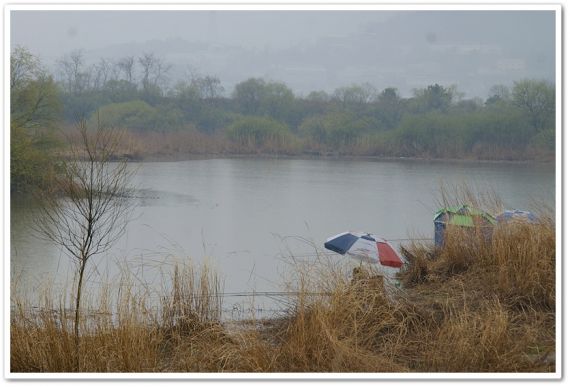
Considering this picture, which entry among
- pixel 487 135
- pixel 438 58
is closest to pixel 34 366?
pixel 438 58

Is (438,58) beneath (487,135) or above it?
above

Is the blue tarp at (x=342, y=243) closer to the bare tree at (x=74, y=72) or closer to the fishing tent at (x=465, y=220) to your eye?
the fishing tent at (x=465, y=220)

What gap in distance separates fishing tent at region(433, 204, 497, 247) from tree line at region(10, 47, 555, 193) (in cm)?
1040

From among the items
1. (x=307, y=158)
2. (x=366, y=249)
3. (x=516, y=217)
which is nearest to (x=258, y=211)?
(x=366, y=249)

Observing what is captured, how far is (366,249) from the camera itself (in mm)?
6043

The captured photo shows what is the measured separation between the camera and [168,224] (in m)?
10.2

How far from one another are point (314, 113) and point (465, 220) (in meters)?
22.2

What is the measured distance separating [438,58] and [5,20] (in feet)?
45.5

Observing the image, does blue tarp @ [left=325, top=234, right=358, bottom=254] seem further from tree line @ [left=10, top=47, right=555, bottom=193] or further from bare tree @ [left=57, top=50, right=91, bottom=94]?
tree line @ [left=10, top=47, right=555, bottom=193]

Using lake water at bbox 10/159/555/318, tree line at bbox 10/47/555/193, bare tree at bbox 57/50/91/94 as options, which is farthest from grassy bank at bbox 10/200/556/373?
tree line at bbox 10/47/555/193

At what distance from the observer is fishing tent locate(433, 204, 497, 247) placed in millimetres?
6016

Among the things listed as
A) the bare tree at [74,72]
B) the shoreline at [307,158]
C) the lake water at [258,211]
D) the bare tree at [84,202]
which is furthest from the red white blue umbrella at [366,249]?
the shoreline at [307,158]
